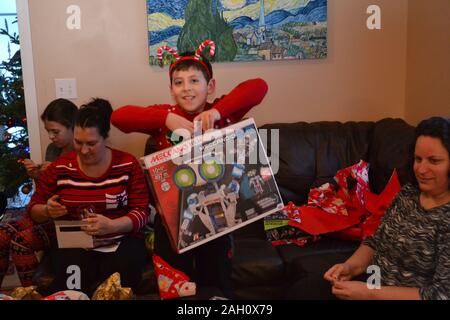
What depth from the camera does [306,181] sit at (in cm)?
227

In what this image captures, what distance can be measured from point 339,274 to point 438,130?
1.69 feet

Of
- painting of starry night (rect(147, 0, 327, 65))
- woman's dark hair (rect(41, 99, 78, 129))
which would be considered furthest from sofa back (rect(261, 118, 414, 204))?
woman's dark hair (rect(41, 99, 78, 129))

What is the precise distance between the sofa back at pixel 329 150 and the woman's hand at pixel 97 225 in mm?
997

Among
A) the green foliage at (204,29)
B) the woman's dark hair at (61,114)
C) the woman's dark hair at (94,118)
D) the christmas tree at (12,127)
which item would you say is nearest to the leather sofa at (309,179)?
the green foliage at (204,29)

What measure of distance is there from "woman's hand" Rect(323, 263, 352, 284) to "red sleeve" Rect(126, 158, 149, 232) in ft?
2.64

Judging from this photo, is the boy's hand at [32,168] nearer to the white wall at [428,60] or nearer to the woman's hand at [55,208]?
the woman's hand at [55,208]

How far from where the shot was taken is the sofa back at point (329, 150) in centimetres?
219

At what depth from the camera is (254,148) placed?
1.42 meters

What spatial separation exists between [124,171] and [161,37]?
103cm

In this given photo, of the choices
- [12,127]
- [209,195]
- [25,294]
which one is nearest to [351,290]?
[209,195]

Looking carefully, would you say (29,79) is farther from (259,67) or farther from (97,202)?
(259,67)
